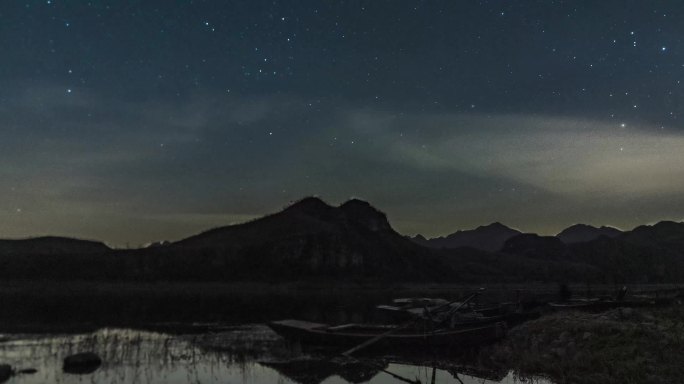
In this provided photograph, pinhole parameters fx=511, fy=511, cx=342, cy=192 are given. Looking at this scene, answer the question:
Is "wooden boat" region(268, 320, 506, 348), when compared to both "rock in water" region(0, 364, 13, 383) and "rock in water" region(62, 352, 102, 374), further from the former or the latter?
"rock in water" region(0, 364, 13, 383)

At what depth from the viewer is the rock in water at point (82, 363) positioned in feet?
74.6

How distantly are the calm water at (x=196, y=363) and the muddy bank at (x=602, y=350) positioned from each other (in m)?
1.85

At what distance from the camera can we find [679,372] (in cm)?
1722

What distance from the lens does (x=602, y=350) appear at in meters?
21.8

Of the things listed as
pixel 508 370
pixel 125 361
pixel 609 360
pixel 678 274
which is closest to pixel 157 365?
pixel 125 361

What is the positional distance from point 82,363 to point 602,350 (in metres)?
23.2

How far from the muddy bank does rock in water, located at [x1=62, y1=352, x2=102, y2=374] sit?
61.2 feet

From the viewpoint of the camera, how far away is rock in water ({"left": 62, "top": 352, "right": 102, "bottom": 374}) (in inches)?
895

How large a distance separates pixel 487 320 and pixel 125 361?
22990 millimetres

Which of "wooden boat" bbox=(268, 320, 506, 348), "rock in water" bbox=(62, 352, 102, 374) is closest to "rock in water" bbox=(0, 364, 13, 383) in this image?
"rock in water" bbox=(62, 352, 102, 374)

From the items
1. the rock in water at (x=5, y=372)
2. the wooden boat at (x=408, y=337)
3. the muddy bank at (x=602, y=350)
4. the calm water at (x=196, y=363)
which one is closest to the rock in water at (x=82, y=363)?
the calm water at (x=196, y=363)

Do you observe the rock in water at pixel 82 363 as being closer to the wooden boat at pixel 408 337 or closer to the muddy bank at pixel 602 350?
the wooden boat at pixel 408 337

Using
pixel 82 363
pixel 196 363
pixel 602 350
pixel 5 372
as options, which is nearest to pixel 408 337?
pixel 602 350

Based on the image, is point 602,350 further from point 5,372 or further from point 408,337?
point 5,372
